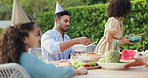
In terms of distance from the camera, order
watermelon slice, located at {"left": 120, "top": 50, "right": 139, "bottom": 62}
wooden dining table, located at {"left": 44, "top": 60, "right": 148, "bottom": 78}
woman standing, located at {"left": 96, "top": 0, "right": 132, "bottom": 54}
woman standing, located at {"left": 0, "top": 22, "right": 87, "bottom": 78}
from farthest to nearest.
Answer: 1. woman standing, located at {"left": 96, "top": 0, "right": 132, "bottom": 54}
2. watermelon slice, located at {"left": 120, "top": 50, "right": 139, "bottom": 62}
3. wooden dining table, located at {"left": 44, "top": 60, "right": 148, "bottom": 78}
4. woman standing, located at {"left": 0, "top": 22, "right": 87, "bottom": 78}

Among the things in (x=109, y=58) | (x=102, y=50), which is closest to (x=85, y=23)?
(x=102, y=50)

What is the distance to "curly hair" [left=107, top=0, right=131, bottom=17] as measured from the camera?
525 centimetres

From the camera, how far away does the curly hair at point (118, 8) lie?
5254 millimetres

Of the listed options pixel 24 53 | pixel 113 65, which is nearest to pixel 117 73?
pixel 113 65

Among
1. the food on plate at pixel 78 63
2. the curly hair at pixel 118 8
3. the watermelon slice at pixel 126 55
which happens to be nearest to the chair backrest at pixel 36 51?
the curly hair at pixel 118 8

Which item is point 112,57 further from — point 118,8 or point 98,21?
point 98,21

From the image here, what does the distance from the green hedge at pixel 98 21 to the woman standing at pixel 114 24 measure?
10.2 feet

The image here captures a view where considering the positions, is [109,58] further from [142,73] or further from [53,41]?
[53,41]

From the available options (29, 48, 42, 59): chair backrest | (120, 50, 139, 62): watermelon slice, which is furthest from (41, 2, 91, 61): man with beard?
(120, 50, 139, 62): watermelon slice

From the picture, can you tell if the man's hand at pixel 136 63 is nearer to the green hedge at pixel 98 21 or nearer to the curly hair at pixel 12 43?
the curly hair at pixel 12 43

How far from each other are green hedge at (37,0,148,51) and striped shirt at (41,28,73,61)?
3841 millimetres

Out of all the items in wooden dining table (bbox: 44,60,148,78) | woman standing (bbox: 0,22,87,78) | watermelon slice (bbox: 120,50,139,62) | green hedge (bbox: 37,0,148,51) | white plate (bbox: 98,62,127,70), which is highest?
green hedge (bbox: 37,0,148,51)

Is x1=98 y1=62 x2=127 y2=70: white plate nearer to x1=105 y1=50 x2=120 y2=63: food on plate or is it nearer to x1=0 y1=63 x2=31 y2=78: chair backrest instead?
x1=105 y1=50 x2=120 y2=63: food on plate

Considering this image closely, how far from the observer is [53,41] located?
451cm
